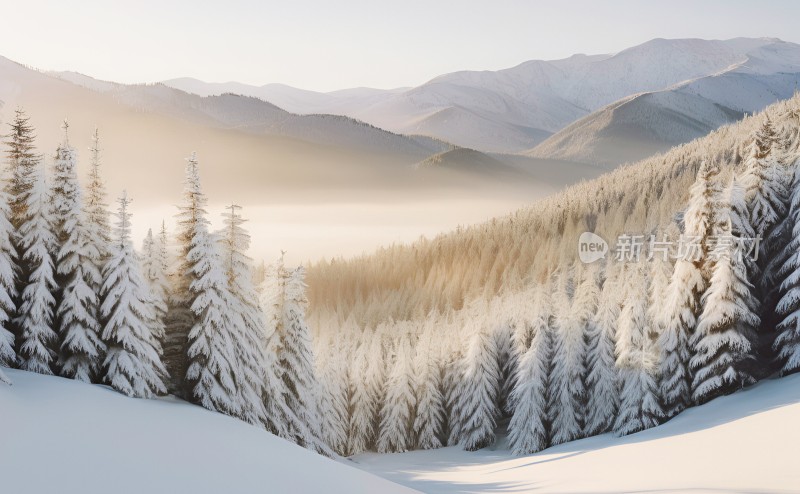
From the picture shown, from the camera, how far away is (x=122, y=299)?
2008cm

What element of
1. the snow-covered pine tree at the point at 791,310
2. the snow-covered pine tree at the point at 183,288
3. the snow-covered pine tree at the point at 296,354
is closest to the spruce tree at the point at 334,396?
the snow-covered pine tree at the point at 296,354

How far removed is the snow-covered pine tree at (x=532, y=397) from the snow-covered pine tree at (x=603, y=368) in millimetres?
3267

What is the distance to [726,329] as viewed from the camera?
30672mm

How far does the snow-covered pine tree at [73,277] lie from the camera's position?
19906mm

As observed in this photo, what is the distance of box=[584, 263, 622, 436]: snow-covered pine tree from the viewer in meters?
40.3

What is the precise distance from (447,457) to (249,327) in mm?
26401

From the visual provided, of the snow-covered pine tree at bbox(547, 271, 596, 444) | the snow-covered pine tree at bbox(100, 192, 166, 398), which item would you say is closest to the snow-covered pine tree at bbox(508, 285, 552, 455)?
the snow-covered pine tree at bbox(547, 271, 596, 444)

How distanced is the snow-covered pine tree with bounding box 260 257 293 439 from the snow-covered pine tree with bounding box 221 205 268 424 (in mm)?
792

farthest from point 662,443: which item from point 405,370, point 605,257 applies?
point 605,257

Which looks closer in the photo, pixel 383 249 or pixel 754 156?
pixel 754 156

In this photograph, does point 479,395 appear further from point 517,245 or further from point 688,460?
point 517,245

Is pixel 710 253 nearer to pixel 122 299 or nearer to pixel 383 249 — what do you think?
pixel 122 299

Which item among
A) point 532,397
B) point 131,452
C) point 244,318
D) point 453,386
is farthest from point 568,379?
point 131,452

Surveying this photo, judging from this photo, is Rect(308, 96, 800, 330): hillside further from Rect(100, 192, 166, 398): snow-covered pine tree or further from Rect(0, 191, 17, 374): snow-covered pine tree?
Rect(0, 191, 17, 374): snow-covered pine tree
